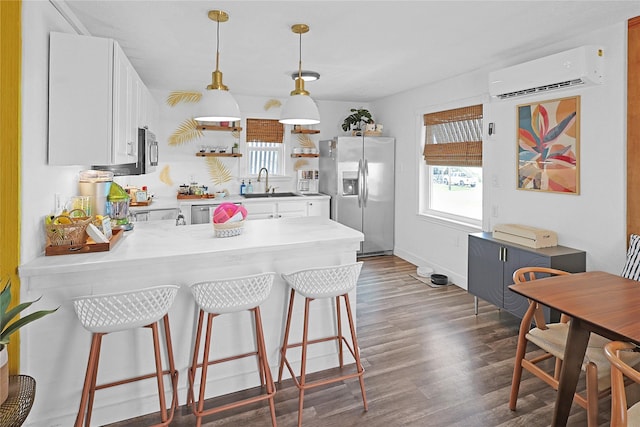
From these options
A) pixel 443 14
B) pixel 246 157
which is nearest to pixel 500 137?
pixel 443 14

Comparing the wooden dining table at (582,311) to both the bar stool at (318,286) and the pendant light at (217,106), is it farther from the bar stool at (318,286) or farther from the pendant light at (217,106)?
the pendant light at (217,106)

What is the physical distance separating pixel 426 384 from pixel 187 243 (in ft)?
5.87

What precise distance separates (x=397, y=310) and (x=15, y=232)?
3.04m

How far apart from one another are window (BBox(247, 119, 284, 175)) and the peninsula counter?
3.25 metres

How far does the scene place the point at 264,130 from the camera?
591cm

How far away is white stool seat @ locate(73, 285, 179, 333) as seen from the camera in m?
1.79

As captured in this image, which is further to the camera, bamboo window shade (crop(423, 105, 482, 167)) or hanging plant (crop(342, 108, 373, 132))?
hanging plant (crop(342, 108, 373, 132))

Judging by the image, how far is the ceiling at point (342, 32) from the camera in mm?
2543

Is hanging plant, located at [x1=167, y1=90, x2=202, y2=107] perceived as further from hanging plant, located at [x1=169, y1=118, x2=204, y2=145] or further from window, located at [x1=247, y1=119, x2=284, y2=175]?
window, located at [x1=247, y1=119, x2=284, y2=175]

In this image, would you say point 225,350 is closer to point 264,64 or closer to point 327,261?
point 327,261

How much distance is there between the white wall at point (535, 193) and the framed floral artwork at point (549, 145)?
7 centimetres

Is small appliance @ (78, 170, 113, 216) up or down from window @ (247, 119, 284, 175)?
down

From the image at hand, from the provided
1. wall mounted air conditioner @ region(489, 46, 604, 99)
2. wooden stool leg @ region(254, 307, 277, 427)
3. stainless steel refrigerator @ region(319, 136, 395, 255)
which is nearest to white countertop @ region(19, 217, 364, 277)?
wooden stool leg @ region(254, 307, 277, 427)

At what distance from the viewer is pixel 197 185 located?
5582 mm
